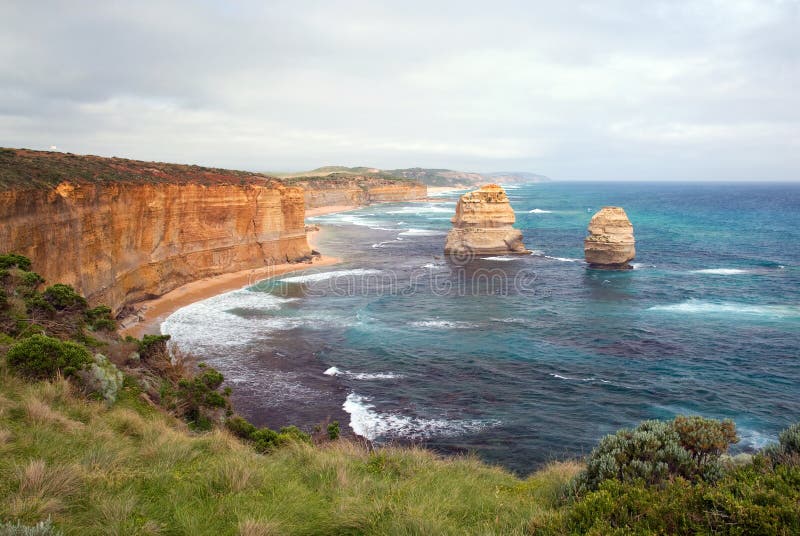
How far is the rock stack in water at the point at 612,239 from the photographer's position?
1768 inches

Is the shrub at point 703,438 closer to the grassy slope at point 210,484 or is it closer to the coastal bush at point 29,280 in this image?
the grassy slope at point 210,484

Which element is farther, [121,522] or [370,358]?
[370,358]

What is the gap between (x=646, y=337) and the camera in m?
27.8

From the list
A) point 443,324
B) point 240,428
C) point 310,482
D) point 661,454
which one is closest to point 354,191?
point 443,324

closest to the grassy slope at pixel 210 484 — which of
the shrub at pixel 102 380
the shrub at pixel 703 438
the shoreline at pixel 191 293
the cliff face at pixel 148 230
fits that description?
the shrub at pixel 102 380

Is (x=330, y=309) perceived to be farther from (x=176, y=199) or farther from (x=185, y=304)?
(x=176, y=199)

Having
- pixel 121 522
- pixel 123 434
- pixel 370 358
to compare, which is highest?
pixel 121 522

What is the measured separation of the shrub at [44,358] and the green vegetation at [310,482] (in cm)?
3

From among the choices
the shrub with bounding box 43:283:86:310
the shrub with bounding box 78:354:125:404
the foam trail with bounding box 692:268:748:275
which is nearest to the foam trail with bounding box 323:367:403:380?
the shrub with bounding box 43:283:86:310

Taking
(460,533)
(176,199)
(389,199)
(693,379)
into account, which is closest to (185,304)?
(176,199)

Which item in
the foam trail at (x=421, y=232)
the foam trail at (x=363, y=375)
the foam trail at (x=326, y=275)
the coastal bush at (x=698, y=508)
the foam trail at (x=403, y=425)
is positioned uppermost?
the coastal bush at (x=698, y=508)

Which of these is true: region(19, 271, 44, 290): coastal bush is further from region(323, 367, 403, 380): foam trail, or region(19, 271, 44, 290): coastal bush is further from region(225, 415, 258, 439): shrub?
region(323, 367, 403, 380): foam trail

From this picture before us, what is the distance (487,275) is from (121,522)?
40299 mm

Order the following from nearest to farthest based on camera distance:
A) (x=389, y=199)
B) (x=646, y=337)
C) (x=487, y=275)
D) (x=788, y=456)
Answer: (x=788, y=456), (x=646, y=337), (x=487, y=275), (x=389, y=199)
